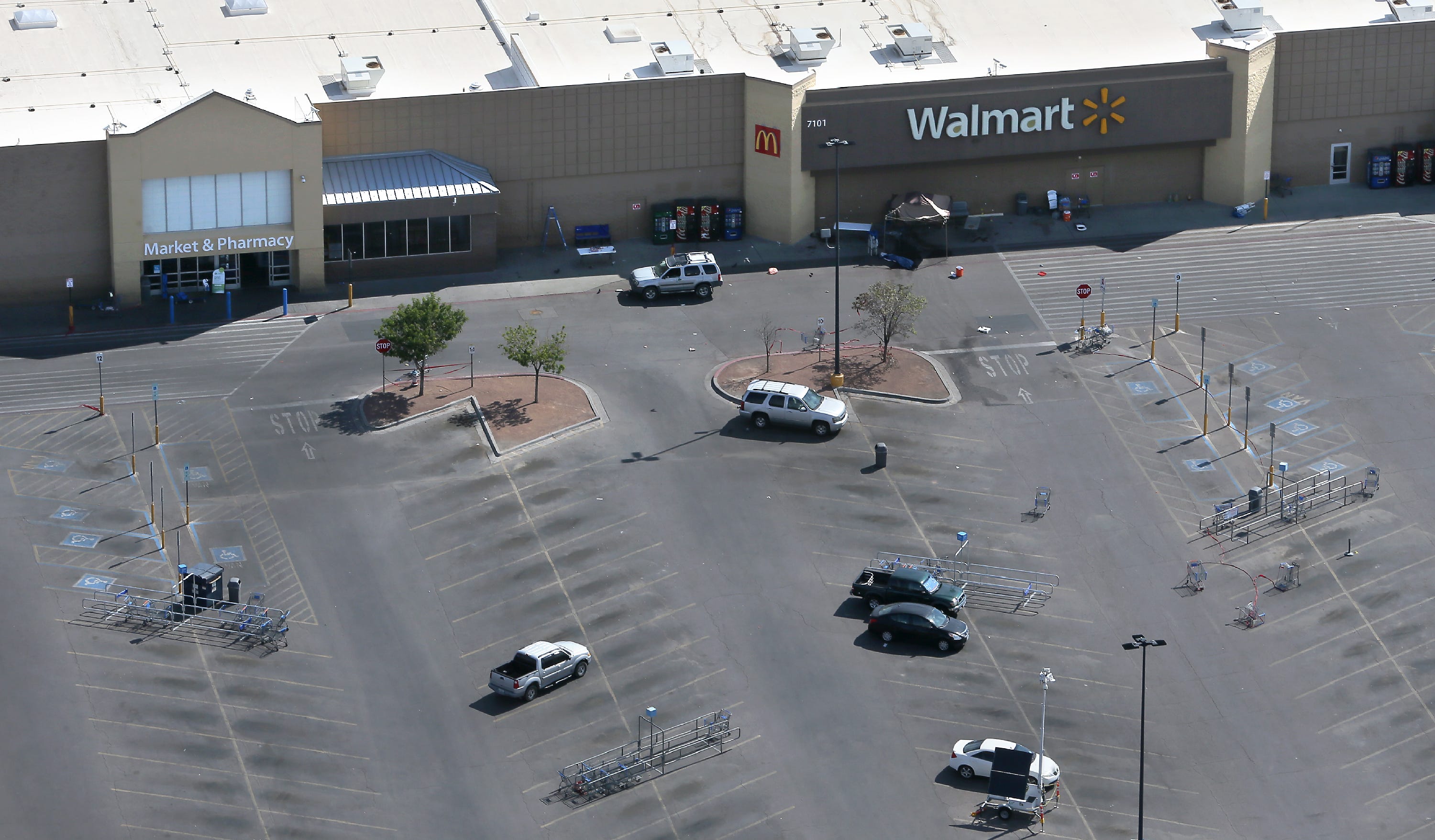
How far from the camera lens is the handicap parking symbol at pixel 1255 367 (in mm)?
90312

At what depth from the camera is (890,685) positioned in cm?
7144

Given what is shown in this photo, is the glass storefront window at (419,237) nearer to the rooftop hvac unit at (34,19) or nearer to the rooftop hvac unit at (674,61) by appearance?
the rooftop hvac unit at (674,61)

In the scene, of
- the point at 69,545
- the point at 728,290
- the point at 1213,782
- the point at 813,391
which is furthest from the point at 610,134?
the point at 1213,782

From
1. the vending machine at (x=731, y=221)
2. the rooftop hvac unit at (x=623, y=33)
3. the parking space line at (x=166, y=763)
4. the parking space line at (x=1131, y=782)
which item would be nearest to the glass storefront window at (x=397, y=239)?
the rooftop hvac unit at (x=623, y=33)

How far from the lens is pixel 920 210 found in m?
101

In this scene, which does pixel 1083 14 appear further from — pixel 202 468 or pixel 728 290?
pixel 202 468

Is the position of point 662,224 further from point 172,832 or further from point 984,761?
point 172,832

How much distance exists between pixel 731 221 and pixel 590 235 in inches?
245

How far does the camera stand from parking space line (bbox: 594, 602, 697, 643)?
241 ft

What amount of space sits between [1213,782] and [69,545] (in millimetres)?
37373

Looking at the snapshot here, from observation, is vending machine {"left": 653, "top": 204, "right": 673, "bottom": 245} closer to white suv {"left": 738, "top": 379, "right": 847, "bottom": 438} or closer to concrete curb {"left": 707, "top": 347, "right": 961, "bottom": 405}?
concrete curb {"left": 707, "top": 347, "right": 961, "bottom": 405}

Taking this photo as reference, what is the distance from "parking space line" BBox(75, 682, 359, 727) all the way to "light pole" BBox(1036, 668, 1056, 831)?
20.0m

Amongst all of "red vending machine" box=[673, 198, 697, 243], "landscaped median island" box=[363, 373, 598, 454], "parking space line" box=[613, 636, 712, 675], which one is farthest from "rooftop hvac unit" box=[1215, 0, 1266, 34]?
"parking space line" box=[613, 636, 712, 675]

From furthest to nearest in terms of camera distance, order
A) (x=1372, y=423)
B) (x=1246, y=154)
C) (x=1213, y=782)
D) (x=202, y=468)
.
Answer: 1. (x=1246, y=154)
2. (x=1372, y=423)
3. (x=202, y=468)
4. (x=1213, y=782)
